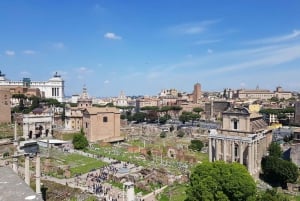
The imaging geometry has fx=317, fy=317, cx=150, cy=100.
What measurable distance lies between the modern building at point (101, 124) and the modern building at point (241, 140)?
2488 centimetres

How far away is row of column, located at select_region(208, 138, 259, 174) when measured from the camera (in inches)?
1405

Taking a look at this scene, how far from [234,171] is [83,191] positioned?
14535 mm

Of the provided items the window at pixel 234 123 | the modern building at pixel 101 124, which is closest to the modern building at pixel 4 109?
the modern building at pixel 101 124

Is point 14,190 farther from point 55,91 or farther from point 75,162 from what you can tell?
point 55,91

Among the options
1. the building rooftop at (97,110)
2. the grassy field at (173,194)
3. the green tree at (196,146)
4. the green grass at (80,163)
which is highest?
the building rooftop at (97,110)

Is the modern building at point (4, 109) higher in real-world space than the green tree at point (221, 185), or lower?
higher

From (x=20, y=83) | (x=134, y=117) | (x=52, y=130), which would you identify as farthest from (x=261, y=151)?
(x=20, y=83)

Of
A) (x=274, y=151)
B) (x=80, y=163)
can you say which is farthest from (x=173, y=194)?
(x=274, y=151)

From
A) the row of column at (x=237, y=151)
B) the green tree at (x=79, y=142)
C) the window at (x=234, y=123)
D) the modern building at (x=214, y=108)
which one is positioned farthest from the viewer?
the modern building at (x=214, y=108)

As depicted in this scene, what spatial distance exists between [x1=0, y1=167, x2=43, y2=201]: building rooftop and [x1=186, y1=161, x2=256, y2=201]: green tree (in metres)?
13.1

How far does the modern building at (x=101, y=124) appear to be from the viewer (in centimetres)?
5747

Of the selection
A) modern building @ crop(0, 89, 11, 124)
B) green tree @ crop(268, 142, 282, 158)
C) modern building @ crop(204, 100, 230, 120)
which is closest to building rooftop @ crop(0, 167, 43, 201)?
green tree @ crop(268, 142, 282, 158)

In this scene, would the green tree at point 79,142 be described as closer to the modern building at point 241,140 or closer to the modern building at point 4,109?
the modern building at point 4,109

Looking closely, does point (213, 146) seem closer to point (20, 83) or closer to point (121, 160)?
point (121, 160)
